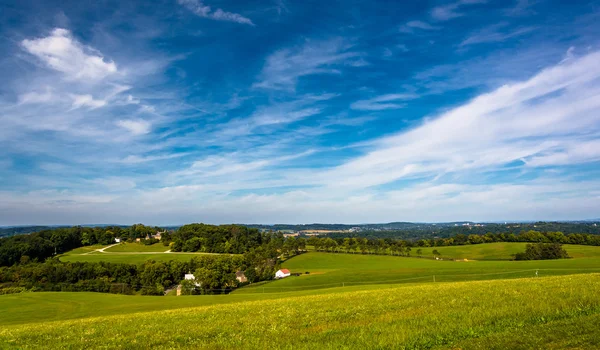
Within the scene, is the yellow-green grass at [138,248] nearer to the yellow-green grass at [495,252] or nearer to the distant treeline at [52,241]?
the distant treeline at [52,241]

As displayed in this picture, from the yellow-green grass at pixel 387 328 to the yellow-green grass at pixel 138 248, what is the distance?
508 ft

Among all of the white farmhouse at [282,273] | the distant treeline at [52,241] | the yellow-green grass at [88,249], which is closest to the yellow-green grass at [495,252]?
the white farmhouse at [282,273]

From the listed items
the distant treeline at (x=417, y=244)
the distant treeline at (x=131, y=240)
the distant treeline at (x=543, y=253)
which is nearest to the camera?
the distant treeline at (x=543, y=253)

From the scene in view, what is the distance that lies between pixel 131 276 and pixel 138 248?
234 ft

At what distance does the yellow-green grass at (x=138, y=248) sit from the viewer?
15638cm

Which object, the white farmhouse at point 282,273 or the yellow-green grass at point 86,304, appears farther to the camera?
the white farmhouse at point 282,273

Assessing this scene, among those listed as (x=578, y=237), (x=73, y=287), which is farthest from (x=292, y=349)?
(x=578, y=237)

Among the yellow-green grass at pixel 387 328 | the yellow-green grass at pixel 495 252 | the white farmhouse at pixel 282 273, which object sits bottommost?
the white farmhouse at pixel 282 273

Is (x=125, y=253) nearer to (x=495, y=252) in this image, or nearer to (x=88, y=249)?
(x=88, y=249)

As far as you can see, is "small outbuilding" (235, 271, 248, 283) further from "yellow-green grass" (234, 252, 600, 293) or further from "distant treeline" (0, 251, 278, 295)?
"yellow-green grass" (234, 252, 600, 293)

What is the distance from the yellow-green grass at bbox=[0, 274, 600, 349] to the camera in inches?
340

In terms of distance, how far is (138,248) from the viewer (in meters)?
160

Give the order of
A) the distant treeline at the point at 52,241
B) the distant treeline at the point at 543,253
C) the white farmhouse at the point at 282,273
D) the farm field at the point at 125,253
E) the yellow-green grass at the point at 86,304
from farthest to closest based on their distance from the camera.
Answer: the farm field at the point at 125,253 → the distant treeline at the point at 52,241 → the white farmhouse at the point at 282,273 → the distant treeline at the point at 543,253 → the yellow-green grass at the point at 86,304

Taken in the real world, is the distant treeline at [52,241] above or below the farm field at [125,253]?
above
